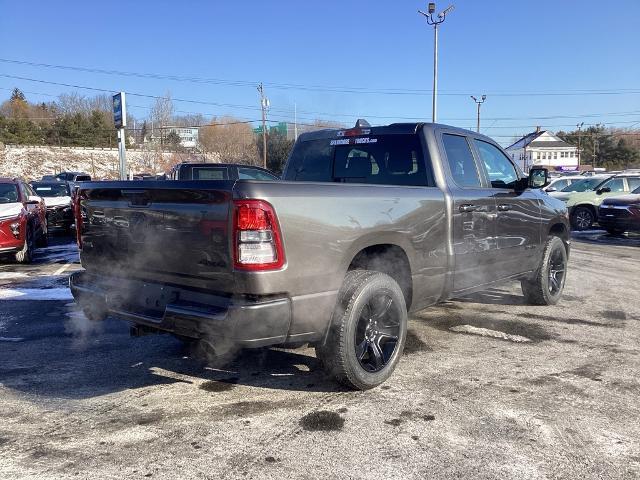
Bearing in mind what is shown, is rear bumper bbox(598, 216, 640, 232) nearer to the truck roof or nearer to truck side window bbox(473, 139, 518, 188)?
truck side window bbox(473, 139, 518, 188)

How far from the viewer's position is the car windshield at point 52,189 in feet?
53.8

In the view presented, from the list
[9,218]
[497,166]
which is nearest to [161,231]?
[497,166]

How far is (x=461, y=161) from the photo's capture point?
5.03 meters

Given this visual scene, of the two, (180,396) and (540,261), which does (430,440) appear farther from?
(540,261)

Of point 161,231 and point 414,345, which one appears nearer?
point 161,231

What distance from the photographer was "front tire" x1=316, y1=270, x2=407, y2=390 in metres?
3.59

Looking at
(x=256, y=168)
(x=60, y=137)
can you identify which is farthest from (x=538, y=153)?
(x=256, y=168)

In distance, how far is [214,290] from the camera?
10.8 ft

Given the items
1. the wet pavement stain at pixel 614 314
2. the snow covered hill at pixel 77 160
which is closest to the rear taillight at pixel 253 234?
the wet pavement stain at pixel 614 314

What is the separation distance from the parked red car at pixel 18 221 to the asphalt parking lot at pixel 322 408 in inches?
165

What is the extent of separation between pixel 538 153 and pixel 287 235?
102 meters

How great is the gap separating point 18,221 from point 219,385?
7291 mm

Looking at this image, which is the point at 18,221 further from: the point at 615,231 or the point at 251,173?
the point at 615,231

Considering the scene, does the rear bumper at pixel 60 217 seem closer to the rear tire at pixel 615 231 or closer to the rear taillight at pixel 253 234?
the rear taillight at pixel 253 234
